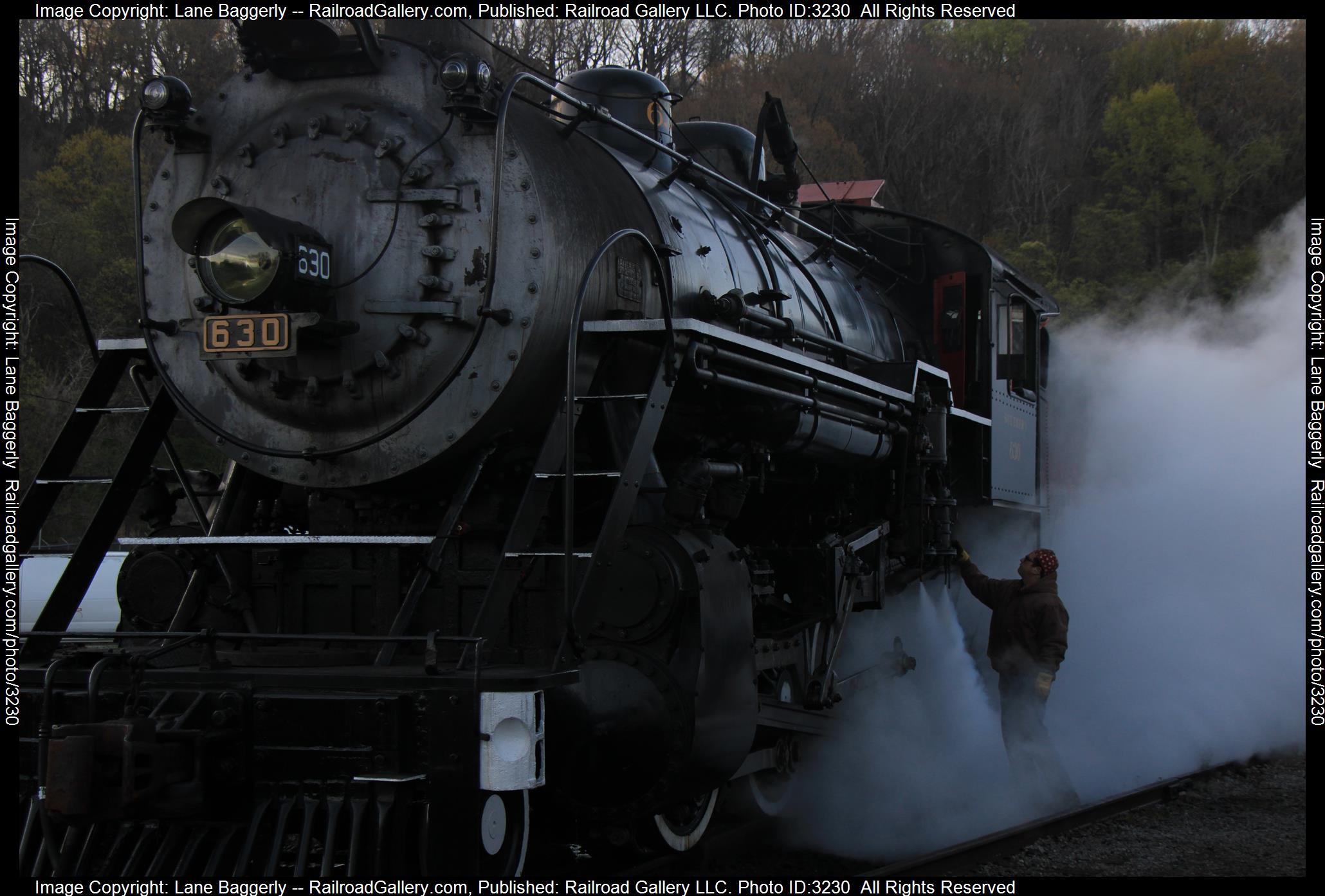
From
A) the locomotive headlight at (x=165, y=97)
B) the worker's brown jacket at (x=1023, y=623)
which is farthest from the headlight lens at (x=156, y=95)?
the worker's brown jacket at (x=1023, y=623)

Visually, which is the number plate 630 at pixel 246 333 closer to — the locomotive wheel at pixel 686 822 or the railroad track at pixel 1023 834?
the locomotive wheel at pixel 686 822

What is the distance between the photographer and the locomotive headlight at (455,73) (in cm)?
456

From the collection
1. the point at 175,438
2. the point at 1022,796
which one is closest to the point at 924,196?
the point at 175,438

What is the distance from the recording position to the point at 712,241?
18.9 ft

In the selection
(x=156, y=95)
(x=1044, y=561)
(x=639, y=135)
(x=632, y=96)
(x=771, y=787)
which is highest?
(x=632, y=96)

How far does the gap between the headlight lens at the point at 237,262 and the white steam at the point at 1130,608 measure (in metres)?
3.62

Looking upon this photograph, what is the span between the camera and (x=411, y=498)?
4934 millimetres

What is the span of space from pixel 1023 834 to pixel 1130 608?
15.0 ft

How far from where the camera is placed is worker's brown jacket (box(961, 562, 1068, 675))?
7.55m

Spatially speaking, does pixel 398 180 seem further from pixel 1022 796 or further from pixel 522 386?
pixel 1022 796

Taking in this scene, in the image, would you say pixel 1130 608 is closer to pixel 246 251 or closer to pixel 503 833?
pixel 503 833

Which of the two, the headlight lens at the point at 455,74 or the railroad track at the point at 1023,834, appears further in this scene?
the railroad track at the point at 1023,834

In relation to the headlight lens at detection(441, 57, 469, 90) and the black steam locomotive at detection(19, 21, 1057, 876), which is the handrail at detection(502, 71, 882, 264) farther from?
the headlight lens at detection(441, 57, 469, 90)

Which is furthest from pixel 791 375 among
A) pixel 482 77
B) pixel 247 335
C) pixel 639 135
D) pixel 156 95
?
pixel 156 95
